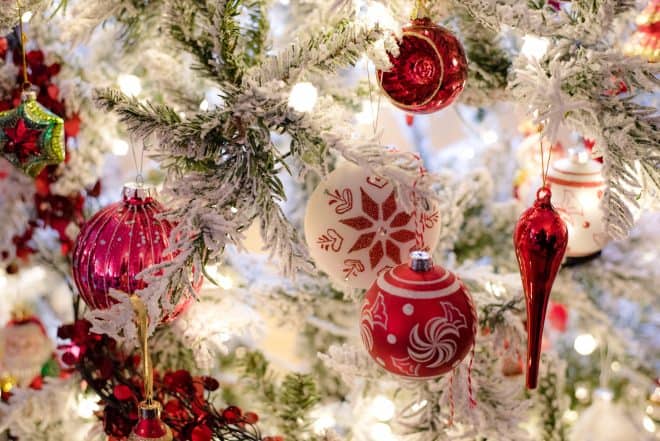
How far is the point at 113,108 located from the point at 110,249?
0.20m

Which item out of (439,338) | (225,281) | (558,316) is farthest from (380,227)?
(558,316)

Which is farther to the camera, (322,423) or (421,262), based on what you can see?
(322,423)

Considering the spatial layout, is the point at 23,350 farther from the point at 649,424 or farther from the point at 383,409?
the point at 649,424

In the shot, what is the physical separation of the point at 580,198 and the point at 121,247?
1.91ft

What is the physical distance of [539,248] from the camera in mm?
729

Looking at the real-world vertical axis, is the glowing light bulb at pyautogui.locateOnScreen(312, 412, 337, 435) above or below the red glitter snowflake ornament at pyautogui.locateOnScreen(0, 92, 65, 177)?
below

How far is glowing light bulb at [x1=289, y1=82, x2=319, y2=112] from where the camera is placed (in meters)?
0.66

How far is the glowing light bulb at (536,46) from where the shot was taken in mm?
750

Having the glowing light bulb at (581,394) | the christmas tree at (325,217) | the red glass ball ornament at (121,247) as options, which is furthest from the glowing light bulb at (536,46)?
the glowing light bulb at (581,394)

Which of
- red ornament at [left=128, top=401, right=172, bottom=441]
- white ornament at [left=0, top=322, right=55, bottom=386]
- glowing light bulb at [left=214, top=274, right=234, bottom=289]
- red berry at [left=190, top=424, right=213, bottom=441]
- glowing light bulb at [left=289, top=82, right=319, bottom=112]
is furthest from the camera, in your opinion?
white ornament at [left=0, top=322, right=55, bottom=386]

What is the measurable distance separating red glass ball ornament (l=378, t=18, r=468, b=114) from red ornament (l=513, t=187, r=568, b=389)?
143mm

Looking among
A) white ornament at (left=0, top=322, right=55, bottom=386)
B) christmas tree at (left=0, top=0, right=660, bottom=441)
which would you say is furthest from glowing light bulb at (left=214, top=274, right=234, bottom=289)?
white ornament at (left=0, top=322, right=55, bottom=386)

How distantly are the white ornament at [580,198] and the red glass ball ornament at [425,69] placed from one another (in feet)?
0.94

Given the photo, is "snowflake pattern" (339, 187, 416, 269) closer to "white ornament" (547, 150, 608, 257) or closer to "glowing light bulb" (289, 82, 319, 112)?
"glowing light bulb" (289, 82, 319, 112)
